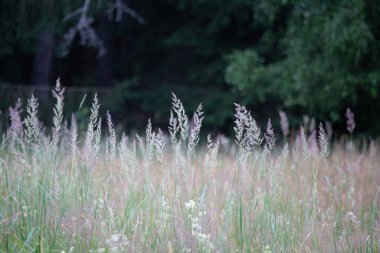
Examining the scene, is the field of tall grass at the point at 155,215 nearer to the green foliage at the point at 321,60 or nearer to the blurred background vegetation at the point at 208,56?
the green foliage at the point at 321,60

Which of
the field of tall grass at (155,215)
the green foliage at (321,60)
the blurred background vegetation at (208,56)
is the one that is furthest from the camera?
the blurred background vegetation at (208,56)

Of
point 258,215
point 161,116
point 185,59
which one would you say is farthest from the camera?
point 185,59

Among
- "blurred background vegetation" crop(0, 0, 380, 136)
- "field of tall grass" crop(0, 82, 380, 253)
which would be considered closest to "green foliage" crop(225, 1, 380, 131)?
"blurred background vegetation" crop(0, 0, 380, 136)

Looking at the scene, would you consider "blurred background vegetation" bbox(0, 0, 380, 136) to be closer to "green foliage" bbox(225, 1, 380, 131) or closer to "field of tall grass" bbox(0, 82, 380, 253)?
"green foliage" bbox(225, 1, 380, 131)

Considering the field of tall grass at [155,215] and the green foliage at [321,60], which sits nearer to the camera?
the field of tall grass at [155,215]

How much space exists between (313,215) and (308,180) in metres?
1.72

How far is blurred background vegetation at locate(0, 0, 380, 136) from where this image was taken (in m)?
10.1

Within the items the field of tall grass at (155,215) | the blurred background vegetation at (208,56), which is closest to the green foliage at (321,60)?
→ the blurred background vegetation at (208,56)

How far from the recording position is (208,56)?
15.2m

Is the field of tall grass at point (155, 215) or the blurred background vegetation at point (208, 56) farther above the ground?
the blurred background vegetation at point (208, 56)

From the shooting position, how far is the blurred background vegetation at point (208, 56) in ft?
33.2

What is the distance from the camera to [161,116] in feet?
48.7

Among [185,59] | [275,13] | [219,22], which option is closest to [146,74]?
[185,59]

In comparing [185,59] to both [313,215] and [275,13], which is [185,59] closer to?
[275,13]
